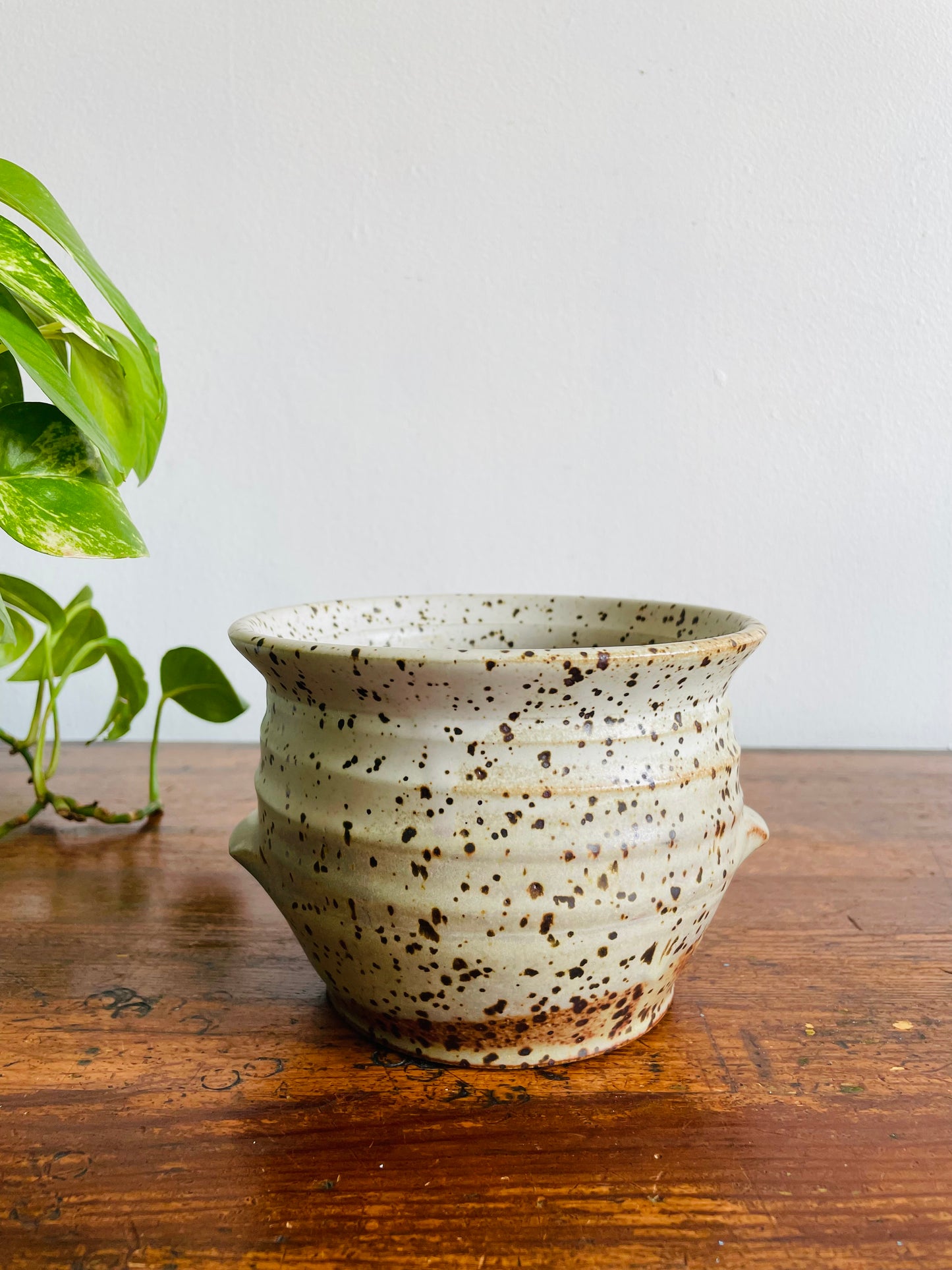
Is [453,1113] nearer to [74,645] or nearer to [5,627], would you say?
[5,627]

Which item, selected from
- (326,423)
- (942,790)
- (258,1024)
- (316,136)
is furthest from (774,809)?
(316,136)

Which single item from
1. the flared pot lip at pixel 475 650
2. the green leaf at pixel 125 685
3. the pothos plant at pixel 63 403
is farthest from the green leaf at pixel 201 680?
the flared pot lip at pixel 475 650

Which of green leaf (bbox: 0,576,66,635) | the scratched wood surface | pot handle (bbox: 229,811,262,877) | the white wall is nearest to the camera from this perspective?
the scratched wood surface

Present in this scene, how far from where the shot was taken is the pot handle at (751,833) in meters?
0.45

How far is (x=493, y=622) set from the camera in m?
0.58

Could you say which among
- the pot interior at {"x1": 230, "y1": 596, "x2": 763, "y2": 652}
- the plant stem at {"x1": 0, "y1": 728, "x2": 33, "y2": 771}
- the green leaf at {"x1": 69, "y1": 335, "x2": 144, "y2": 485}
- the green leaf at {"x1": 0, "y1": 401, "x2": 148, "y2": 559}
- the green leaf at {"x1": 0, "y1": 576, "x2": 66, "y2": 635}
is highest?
the green leaf at {"x1": 69, "y1": 335, "x2": 144, "y2": 485}

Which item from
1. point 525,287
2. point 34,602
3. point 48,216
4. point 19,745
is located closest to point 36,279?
point 48,216

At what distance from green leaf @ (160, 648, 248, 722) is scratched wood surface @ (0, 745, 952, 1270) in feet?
0.52

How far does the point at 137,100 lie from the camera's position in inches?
38.1

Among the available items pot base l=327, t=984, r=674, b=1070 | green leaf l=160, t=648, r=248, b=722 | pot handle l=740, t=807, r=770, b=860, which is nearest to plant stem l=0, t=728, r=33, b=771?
green leaf l=160, t=648, r=248, b=722

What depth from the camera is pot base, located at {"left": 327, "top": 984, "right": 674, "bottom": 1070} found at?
0.40 m

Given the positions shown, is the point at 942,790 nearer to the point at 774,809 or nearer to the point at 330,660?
the point at 774,809

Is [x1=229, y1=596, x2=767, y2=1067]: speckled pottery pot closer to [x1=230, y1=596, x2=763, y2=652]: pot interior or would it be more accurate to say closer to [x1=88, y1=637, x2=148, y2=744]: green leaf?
[x1=230, y1=596, x2=763, y2=652]: pot interior

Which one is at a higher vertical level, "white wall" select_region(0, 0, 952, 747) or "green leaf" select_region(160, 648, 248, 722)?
"white wall" select_region(0, 0, 952, 747)
